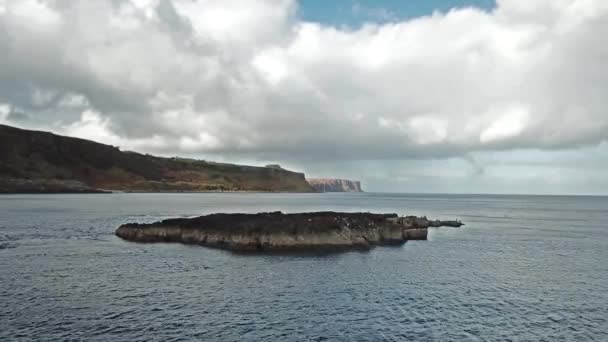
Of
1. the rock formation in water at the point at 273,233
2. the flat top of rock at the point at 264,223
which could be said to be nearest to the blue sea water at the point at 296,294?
the rock formation in water at the point at 273,233

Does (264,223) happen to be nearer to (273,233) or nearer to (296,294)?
(273,233)

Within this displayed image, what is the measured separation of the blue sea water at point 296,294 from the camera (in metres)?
30.6

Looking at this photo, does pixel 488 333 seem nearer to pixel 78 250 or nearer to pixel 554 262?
pixel 554 262

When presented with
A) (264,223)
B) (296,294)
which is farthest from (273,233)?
(296,294)

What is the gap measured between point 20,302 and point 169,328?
48.7ft

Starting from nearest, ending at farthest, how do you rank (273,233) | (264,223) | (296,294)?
1. (296,294)
2. (273,233)
3. (264,223)

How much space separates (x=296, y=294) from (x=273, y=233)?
27889 millimetres

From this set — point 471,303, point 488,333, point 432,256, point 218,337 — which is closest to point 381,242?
point 432,256

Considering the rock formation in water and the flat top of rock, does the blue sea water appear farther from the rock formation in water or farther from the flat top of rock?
the flat top of rock

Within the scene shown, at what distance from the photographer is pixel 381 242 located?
7662 cm

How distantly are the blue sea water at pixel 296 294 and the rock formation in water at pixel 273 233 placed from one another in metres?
5.08

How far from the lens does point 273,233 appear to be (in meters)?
68.1

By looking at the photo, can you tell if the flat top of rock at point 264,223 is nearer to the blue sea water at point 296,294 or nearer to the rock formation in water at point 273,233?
the rock formation in water at point 273,233

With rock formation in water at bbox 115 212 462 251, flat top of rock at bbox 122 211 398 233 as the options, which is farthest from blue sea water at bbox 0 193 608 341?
flat top of rock at bbox 122 211 398 233
